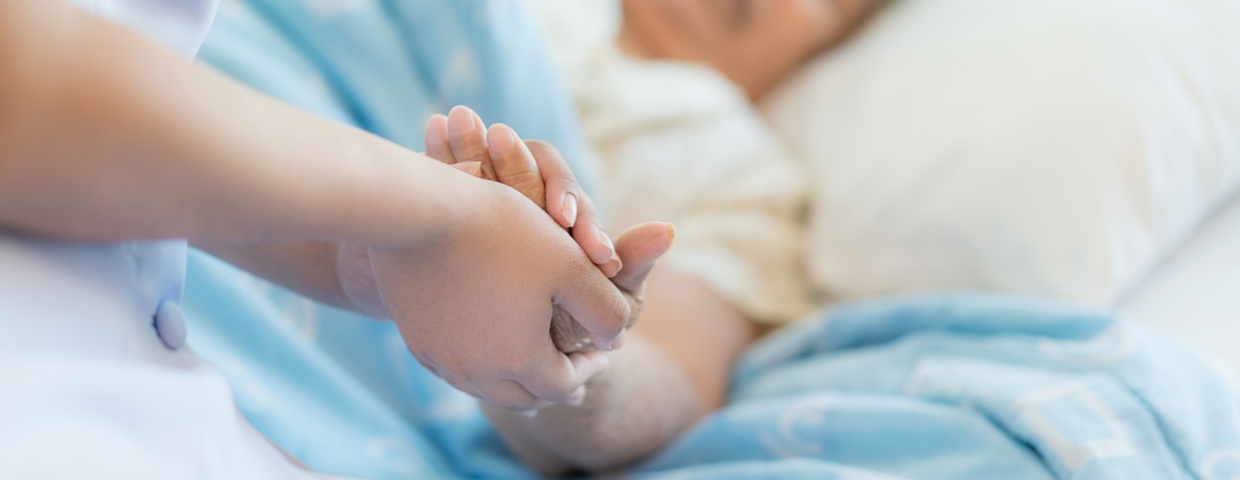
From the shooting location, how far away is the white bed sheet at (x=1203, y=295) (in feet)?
2.36

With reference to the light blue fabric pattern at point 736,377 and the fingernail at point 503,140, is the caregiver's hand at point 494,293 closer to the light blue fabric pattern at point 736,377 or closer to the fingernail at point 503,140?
the fingernail at point 503,140

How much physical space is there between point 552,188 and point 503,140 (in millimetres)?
34

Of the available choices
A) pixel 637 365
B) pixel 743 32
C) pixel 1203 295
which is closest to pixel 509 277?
pixel 637 365

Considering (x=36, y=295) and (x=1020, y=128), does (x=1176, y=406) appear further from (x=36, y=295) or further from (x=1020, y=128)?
(x=36, y=295)

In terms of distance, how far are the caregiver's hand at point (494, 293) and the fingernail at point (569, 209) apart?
0.05 ft

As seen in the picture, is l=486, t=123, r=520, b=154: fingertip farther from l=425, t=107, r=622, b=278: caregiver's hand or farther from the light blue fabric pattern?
the light blue fabric pattern

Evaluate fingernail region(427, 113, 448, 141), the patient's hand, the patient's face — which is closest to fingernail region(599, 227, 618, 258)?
the patient's hand

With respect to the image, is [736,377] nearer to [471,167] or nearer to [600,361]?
[600,361]

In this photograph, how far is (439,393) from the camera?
78 centimetres

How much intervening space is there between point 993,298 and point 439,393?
47cm

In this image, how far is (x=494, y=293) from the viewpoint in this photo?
0.43 meters

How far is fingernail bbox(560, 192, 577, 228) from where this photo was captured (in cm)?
46

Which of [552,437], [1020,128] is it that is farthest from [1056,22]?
[552,437]

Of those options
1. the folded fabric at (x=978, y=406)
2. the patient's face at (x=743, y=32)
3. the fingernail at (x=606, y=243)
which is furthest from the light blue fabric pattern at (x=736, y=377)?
the patient's face at (x=743, y=32)
